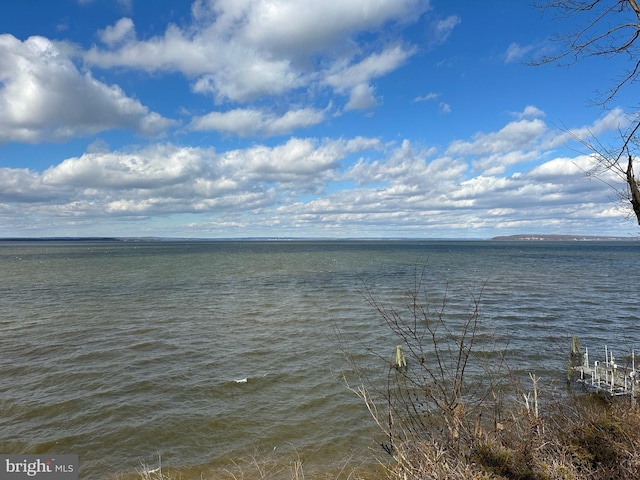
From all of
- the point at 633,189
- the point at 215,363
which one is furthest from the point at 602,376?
the point at 215,363

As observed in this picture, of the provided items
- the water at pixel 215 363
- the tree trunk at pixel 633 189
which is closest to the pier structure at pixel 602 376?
the water at pixel 215 363

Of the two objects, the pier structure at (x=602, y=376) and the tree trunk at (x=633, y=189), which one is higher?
the tree trunk at (x=633, y=189)

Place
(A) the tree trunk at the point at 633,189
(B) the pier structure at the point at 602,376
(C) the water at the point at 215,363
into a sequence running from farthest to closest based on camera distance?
(B) the pier structure at the point at 602,376, (C) the water at the point at 215,363, (A) the tree trunk at the point at 633,189

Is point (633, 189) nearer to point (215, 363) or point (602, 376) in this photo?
point (602, 376)

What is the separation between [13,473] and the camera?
7402 mm

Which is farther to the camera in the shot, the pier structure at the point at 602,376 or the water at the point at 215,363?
the pier structure at the point at 602,376

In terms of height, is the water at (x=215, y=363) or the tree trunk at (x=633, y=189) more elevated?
the tree trunk at (x=633, y=189)

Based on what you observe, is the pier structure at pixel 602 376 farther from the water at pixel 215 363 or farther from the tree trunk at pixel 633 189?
the tree trunk at pixel 633 189

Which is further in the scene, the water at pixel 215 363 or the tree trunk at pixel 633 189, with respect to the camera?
the water at pixel 215 363

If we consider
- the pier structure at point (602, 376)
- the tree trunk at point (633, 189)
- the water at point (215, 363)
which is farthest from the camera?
the pier structure at point (602, 376)

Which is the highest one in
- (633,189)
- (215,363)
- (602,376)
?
(633,189)

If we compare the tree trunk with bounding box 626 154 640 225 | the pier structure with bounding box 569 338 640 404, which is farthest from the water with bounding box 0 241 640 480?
the tree trunk with bounding box 626 154 640 225

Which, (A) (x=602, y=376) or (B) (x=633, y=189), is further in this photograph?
(A) (x=602, y=376)

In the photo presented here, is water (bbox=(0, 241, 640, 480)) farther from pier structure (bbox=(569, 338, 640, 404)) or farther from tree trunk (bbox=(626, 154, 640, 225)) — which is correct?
tree trunk (bbox=(626, 154, 640, 225))
